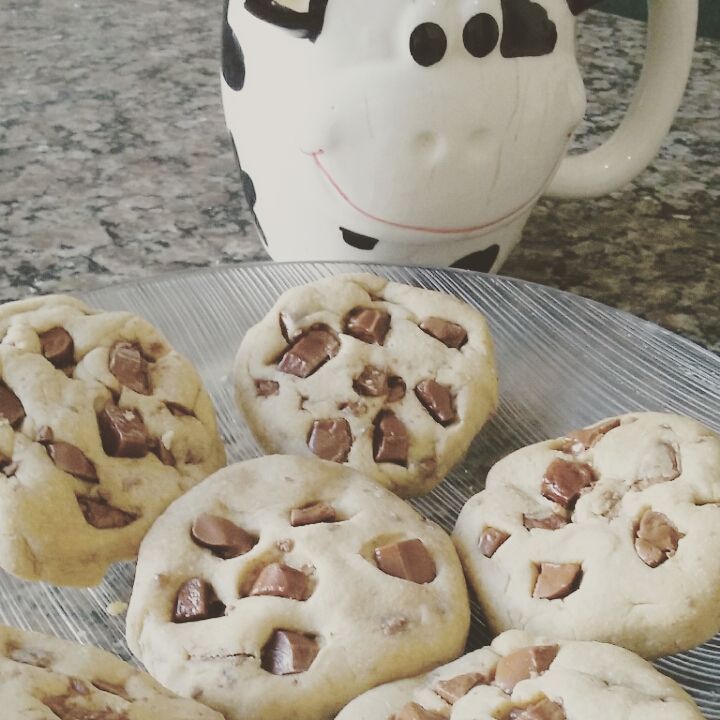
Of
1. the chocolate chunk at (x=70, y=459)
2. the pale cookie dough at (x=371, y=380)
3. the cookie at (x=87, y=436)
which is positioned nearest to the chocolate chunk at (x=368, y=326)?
the pale cookie dough at (x=371, y=380)

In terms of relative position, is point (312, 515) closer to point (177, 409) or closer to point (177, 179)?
point (177, 409)

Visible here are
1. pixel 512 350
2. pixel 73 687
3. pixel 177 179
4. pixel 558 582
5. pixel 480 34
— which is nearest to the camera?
pixel 73 687

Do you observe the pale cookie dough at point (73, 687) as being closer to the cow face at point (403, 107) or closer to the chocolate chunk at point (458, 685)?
the chocolate chunk at point (458, 685)

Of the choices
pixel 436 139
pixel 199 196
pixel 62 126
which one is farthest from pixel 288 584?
pixel 62 126

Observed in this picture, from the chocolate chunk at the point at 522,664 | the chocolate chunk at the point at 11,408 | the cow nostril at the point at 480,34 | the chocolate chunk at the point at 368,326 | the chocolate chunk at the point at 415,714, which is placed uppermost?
the cow nostril at the point at 480,34

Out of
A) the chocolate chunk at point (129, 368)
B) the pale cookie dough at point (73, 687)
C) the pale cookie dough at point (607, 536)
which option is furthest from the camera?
the chocolate chunk at point (129, 368)

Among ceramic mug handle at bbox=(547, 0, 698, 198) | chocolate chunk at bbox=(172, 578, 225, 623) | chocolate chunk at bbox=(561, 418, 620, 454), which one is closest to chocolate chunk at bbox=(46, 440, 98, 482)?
chocolate chunk at bbox=(172, 578, 225, 623)

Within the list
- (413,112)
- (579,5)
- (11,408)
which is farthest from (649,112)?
(11,408)
